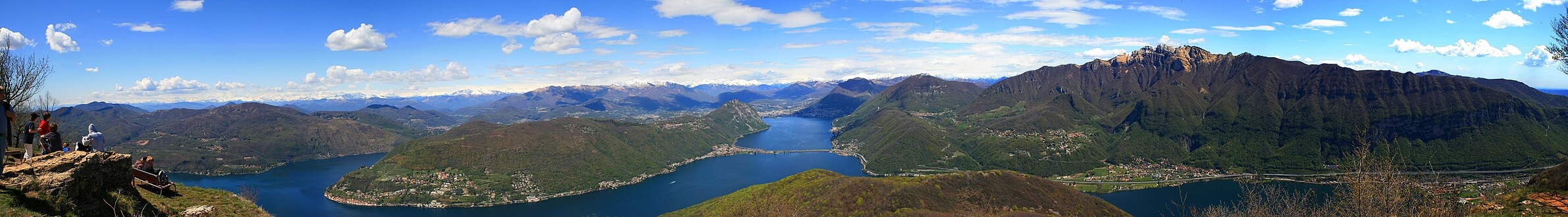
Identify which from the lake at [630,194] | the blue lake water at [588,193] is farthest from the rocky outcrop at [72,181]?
the lake at [630,194]

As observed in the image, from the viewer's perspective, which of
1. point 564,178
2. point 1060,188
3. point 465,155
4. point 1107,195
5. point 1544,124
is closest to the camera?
point 1060,188

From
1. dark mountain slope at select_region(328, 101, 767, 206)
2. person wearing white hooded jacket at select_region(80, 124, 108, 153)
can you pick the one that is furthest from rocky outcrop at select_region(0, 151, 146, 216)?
dark mountain slope at select_region(328, 101, 767, 206)

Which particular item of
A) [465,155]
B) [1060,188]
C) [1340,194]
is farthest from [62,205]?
[465,155]

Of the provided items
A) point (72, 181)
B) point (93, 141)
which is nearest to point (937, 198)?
point (93, 141)

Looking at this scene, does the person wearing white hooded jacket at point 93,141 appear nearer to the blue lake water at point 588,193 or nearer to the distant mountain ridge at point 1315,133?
the blue lake water at point 588,193

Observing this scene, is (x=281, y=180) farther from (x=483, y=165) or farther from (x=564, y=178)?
(x=564, y=178)
